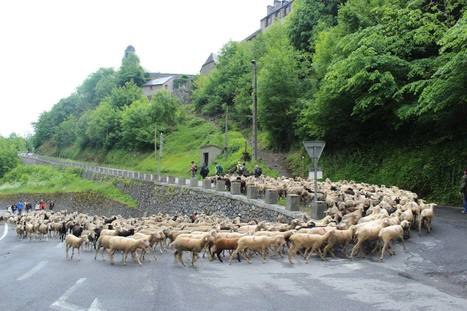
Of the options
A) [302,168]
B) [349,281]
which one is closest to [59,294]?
[349,281]

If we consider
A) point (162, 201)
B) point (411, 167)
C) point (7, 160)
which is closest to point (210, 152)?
point (162, 201)

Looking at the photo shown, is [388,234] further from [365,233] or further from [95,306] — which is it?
[95,306]

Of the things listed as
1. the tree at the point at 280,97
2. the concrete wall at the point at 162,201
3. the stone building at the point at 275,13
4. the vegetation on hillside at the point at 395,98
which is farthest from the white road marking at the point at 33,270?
the stone building at the point at 275,13

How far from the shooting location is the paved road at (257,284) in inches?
392

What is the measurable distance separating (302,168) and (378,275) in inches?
1162

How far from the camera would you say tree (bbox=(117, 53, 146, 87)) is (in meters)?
131

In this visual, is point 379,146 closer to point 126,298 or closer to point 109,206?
point 126,298

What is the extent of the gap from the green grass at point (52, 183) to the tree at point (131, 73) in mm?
41311

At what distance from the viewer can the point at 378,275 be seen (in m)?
12.2

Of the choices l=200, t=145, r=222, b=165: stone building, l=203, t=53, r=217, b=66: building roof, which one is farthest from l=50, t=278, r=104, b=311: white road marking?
l=203, t=53, r=217, b=66: building roof

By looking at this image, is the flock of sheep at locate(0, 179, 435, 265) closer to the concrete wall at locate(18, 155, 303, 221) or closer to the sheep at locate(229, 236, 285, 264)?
the sheep at locate(229, 236, 285, 264)

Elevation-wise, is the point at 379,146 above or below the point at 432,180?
above

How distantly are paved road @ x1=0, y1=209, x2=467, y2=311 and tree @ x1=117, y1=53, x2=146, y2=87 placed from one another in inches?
4693

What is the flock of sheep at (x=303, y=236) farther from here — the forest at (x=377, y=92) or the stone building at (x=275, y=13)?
the stone building at (x=275, y=13)
